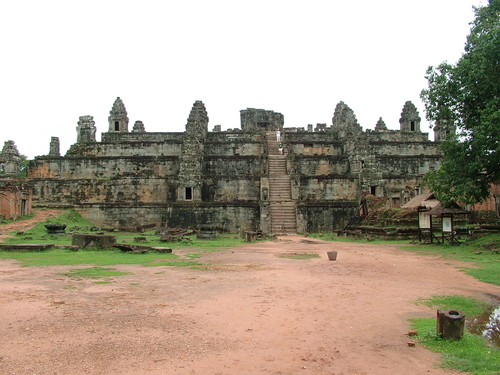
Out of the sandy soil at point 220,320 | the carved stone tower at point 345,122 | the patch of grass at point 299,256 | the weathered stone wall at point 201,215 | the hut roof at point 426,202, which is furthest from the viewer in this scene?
the carved stone tower at point 345,122

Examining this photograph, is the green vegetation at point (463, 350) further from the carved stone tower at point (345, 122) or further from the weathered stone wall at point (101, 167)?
the carved stone tower at point (345, 122)

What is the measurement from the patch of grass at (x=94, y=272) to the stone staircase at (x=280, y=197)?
1715 cm

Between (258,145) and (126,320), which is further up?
(258,145)

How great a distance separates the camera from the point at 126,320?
708 cm

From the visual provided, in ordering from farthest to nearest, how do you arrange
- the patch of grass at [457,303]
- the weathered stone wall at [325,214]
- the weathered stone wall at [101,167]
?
1. the weathered stone wall at [101,167]
2. the weathered stone wall at [325,214]
3. the patch of grass at [457,303]

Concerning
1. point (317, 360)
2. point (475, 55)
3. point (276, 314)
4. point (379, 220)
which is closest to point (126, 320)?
point (276, 314)

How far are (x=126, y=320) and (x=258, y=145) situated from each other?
3158 cm

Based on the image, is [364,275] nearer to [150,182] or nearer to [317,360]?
[317,360]

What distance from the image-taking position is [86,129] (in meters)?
38.3

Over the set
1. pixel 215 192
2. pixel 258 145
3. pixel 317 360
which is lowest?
pixel 317 360

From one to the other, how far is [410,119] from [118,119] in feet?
95.8

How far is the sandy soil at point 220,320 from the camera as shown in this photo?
5.33 m

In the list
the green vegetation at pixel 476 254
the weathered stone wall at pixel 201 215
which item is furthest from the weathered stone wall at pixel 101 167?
the green vegetation at pixel 476 254

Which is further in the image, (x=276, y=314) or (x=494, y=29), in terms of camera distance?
(x=494, y=29)
